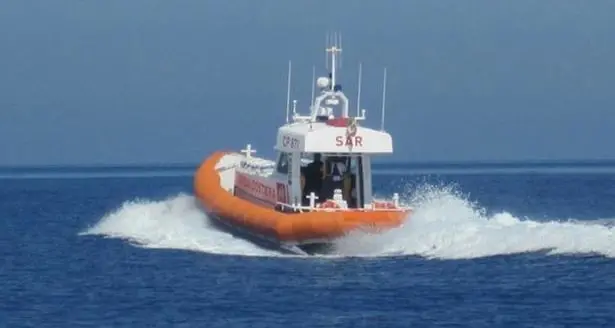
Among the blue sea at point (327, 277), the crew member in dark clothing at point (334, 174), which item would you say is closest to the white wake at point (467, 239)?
the blue sea at point (327, 277)

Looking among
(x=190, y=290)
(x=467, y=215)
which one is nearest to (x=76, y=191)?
(x=467, y=215)

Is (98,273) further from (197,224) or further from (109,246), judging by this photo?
(197,224)

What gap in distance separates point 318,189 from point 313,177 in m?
0.27

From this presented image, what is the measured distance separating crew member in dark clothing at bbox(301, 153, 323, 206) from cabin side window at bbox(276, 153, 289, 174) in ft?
2.96

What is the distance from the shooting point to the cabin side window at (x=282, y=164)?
39.3m

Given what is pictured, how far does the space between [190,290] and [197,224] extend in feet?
42.1

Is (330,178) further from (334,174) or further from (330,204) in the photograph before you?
(330,204)

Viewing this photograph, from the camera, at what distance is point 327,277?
108 feet

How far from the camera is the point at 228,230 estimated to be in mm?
40781

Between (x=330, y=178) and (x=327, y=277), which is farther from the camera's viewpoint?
(x=330, y=178)

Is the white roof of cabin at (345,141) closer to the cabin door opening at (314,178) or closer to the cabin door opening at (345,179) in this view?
the cabin door opening at (345,179)

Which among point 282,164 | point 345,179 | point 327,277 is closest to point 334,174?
point 345,179

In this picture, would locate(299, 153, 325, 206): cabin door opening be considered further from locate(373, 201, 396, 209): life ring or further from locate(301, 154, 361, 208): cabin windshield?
locate(373, 201, 396, 209): life ring

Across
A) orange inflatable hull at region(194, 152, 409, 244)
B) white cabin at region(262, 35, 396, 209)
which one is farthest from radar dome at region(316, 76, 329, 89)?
orange inflatable hull at region(194, 152, 409, 244)
